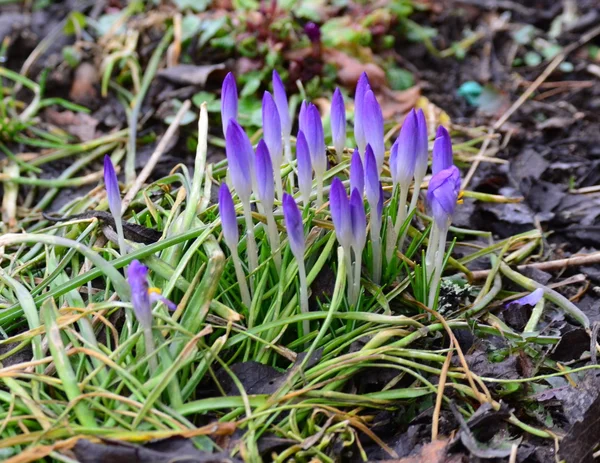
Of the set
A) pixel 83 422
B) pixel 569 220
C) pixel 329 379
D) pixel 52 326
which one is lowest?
pixel 569 220

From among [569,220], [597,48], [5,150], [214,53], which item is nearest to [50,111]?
[5,150]

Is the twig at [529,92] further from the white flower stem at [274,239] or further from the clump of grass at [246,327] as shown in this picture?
the white flower stem at [274,239]

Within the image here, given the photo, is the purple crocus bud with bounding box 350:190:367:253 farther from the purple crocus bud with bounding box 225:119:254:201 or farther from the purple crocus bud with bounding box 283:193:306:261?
the purple crocus bud with bounding box 225:119:254:201

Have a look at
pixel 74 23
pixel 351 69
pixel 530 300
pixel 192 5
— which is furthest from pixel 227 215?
pixel 74 23

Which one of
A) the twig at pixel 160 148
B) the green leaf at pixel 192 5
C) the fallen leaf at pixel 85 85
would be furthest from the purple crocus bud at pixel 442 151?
the green leaf at pixel 192 5

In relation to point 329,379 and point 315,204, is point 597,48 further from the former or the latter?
point 329,379

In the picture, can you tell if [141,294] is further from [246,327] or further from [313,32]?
[313,32]
